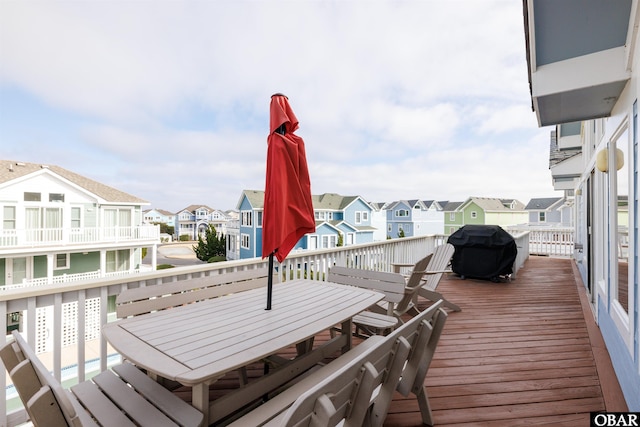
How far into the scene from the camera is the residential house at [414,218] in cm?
3550

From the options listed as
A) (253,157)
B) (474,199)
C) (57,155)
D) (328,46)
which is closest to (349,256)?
(328,46)

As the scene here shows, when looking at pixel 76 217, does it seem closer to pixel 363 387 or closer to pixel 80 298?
pixel 80 298

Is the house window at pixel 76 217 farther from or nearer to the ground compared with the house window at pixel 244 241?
farther from the ground

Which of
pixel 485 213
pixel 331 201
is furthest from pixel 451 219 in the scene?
pixel 331 201

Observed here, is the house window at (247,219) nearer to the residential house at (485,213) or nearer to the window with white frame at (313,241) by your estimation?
the window with white frame at (313,241)

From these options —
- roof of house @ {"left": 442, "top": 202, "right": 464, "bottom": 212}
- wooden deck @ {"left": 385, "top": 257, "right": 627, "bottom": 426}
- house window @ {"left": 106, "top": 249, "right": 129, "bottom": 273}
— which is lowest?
house window @ {"left": 106, "top": 249, "right": 129, "bottom": 273}

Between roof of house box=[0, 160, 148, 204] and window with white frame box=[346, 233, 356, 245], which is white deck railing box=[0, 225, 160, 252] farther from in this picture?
window with white frame box=[346, 233, 356, 245]

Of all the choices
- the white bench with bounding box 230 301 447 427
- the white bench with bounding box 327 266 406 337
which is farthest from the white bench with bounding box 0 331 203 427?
the white bench with bounding box 327 266 406 337

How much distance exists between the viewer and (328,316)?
2117 millimetres

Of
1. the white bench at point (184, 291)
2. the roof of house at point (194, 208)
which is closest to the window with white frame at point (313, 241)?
the white bench at point (184, 291)

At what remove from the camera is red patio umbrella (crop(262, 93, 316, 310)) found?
2145 millimetres

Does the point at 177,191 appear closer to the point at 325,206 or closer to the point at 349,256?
the point at 325,206

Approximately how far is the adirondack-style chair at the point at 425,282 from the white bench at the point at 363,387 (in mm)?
895

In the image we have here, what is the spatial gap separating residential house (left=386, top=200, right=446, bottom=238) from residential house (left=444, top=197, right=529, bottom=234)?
1484 mm
